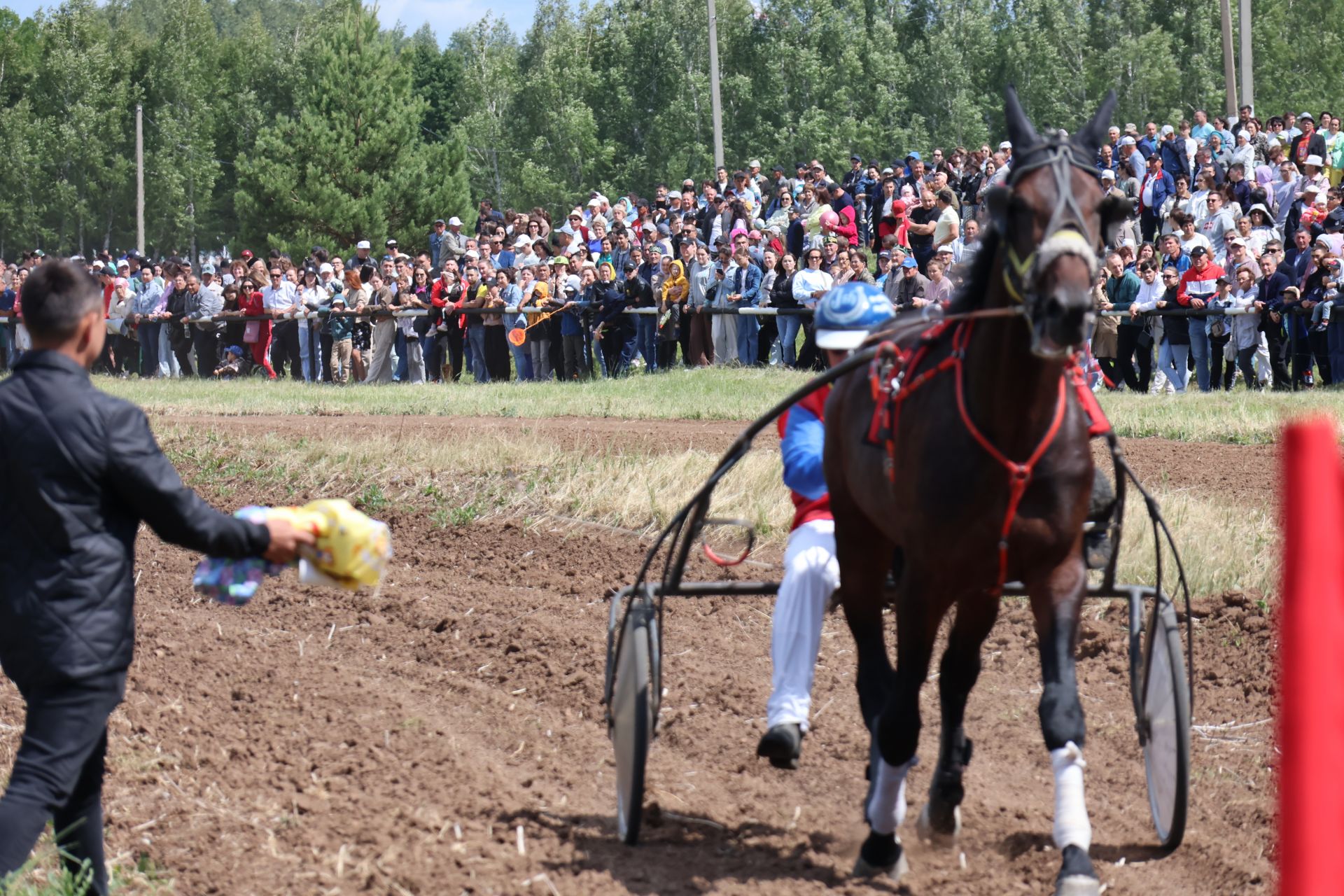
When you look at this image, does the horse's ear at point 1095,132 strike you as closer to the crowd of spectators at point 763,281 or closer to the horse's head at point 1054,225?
the horse's head at point 1054,225

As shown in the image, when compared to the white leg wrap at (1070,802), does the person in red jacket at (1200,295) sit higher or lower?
higher

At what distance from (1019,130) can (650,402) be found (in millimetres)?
11873

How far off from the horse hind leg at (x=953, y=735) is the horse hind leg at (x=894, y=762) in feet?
0.55

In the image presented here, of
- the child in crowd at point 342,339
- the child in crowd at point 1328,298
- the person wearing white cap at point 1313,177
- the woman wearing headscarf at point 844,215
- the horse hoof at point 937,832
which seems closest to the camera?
the horse hoof at point 937,832

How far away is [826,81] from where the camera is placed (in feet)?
185

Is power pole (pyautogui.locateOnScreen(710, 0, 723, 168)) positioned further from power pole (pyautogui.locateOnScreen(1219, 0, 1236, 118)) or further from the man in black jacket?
the man in black jacket

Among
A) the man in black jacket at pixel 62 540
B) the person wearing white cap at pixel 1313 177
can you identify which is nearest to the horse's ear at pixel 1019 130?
the man in black jacket at pixel 62 540

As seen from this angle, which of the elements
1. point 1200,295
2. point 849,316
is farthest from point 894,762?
point 1200,295

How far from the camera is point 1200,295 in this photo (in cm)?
1584

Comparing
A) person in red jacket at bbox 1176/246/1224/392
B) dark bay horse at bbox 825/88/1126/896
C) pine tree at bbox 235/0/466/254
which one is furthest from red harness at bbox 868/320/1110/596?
pine tree at bbox 235/0/466/254

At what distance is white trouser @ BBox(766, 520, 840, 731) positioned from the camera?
5.11 meters

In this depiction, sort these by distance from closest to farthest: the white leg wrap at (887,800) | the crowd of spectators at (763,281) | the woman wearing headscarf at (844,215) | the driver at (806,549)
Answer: the white leg wrap at (887,800)
the driver at (806,549)
the crowd of spectators at (763,281)
the woman wearing headscarf at (844,215)

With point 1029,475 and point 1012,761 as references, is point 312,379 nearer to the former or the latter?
point 1012,761

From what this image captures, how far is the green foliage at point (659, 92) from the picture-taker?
2093 inches
